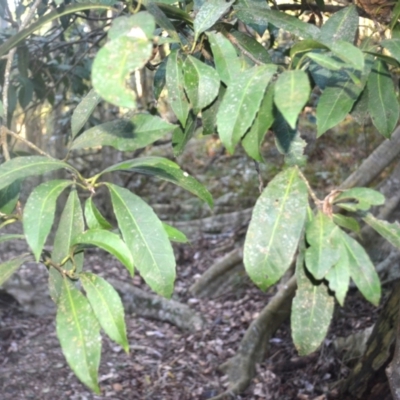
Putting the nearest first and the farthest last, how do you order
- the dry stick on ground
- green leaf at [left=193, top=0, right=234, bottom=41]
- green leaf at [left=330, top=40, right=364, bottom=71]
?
1. green leaf at [left=330, top=40, right=364, bottom=71]
2. green leaf at [left=193, top=0, right=234, bottom=41]
3. the dry stick on ground

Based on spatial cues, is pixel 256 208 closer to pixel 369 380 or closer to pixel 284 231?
pixel 284 231

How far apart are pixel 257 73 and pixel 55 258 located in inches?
19.1

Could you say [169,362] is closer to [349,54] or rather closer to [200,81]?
[200,81]

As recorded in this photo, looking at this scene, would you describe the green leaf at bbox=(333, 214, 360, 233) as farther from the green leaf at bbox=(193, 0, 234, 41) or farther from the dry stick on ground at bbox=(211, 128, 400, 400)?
the dry stick on ground at bbox=(211, 128, 400, 400)

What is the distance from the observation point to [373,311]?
3.30 m

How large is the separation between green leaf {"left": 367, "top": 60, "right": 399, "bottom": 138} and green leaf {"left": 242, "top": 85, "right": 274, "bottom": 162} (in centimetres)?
31

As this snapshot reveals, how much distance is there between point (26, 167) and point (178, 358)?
9.10ft

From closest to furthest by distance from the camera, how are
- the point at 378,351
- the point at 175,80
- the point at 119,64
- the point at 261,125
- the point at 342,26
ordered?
the point at 119,64 → the point at 261,125 → the point at 175,80 → the point at 342,26 → the point at 378,351

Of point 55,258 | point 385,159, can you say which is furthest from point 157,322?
point 55,258

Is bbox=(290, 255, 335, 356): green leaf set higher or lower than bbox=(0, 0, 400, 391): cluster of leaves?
lower

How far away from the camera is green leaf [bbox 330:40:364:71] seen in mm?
710

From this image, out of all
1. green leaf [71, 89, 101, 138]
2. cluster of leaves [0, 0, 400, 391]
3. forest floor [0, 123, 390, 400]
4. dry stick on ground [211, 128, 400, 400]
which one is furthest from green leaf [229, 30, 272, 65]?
dry stick on ground [211, 128, 400, 400]

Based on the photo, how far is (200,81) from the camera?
0.94 meters

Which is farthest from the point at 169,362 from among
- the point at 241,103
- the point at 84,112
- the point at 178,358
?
the point at 241,103
